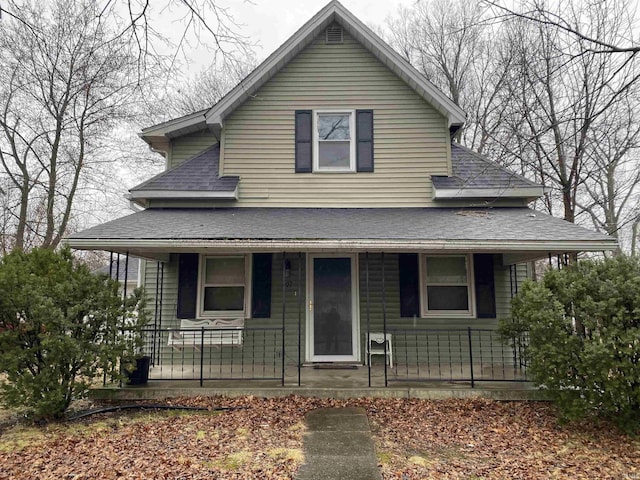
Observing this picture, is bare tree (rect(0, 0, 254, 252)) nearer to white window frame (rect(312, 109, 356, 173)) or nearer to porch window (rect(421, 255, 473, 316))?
white window frame (rect(312, 109, 356, 173))

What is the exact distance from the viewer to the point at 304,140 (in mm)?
8797

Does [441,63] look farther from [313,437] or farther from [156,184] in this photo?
[313,437]

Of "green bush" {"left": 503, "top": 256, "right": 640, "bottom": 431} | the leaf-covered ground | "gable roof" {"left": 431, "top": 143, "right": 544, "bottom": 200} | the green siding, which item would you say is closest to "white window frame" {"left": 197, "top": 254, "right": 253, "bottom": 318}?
the green siding

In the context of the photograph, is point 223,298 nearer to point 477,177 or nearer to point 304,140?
point 304,140

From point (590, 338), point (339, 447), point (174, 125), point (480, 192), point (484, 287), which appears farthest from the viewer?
point (174, 125)

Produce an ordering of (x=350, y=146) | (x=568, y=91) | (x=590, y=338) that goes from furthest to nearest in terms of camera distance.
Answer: (x=568, y=91), (x=350, y=146), (x=590, y=338)

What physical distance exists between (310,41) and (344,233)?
486 centimetres

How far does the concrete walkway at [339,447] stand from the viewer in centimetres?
393

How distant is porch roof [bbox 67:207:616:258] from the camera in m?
6.40

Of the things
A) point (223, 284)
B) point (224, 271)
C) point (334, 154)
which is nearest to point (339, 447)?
point (223, 284)

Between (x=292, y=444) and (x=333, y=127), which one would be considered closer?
(x=292, y=444)

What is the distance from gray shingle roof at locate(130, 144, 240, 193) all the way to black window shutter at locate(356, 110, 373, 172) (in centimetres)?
269

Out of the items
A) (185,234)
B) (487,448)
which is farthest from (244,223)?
(487,448)

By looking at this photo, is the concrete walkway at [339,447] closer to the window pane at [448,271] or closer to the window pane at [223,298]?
the window pane at [223,298]
